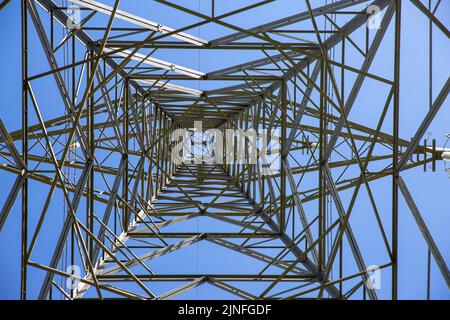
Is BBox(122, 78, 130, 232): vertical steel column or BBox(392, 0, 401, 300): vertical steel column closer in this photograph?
BBox(392, 0, 401, 300): vertical steel column

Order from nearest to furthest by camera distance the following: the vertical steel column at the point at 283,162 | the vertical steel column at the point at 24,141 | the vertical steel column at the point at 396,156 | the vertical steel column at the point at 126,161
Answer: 1. the vertical steel column at the point at 396,156
2. the vertical steel column at the point at 24,141
3. the vertical steel column at the point at 283,162
4. the vertical steel column at the point at 126,161

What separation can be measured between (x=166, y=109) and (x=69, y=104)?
878 inches

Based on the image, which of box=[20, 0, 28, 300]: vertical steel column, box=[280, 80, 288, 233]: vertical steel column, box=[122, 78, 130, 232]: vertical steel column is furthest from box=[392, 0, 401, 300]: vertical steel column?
box=[122, 78, 130, 232]: vertical steel column

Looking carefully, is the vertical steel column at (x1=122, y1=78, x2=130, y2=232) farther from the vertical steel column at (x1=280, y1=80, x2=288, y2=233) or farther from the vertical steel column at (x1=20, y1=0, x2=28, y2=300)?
the vertical steel column at (x1=20, y1=0, x2=28, y2=300)

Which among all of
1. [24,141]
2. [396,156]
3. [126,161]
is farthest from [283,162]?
[24,141]

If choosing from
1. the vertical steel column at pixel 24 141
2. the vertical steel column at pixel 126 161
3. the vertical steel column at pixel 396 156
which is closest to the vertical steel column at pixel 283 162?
the vertical steel column at pixel 126 161

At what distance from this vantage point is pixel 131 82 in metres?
22.6

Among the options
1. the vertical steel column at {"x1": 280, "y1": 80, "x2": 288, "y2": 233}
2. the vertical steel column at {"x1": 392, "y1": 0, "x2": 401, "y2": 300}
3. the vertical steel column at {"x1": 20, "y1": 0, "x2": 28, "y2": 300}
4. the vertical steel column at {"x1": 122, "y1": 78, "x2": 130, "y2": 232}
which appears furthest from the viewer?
the vertical steel column at {"x1": 122, "y1": 78, "x2": 130, "y2": 232}

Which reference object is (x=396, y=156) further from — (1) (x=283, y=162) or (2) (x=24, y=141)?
(1) (x=283, y=162)

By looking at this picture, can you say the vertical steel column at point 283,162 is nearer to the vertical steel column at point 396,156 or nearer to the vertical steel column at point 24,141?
the vertical steel column at point 396,156

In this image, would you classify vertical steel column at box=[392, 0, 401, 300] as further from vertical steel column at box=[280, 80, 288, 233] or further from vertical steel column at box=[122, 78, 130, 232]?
vertical steel column at box=[122, 78, 130, 232]

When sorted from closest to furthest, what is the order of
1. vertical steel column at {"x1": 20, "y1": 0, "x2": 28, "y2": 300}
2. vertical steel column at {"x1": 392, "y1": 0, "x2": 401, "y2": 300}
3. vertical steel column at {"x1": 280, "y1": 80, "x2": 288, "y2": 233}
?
vertical steel column at {"x1": 392, "y1": 0, "x2": 401, "y2": 300} < vertical steel column at {"x1": 20, "y1": 0, "x2": 28, "y2": 300} < vertical steel column at {"x1": 280, "y1": 80, "x2": 288, "y2": 233}
